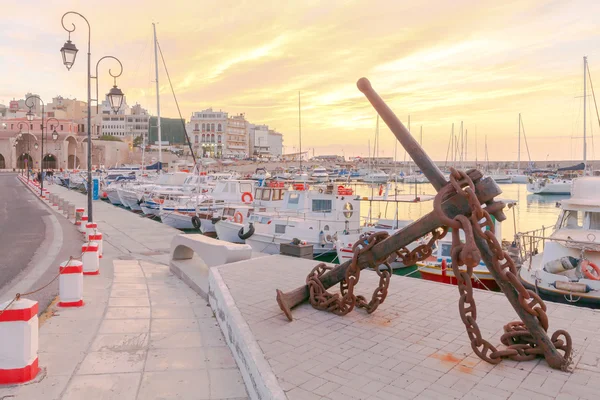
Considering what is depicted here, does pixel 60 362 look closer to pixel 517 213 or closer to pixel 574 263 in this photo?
pixel 574 263

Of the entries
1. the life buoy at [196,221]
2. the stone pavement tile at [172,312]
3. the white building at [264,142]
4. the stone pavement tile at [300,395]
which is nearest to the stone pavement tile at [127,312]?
the stone pavement tile at [172,312]

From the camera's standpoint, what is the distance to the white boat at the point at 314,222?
66.3 ft

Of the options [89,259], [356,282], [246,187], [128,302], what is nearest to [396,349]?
[356,282]

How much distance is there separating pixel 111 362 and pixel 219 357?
4.07 ft

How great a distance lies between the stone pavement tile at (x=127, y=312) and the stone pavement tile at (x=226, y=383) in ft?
8.10

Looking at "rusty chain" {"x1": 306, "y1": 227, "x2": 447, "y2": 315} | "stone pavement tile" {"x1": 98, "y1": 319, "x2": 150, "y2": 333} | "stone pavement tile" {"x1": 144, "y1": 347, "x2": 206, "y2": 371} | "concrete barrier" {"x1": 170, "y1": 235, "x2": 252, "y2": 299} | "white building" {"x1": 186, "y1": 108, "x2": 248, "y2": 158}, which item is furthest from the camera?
"white building" {"x1": 186, "y1": 108, "x2": 248, "y2": 158}

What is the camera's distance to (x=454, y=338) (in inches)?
216

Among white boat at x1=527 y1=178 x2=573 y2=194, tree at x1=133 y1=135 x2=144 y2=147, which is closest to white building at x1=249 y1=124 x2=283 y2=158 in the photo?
tree at x1=133 y1=135 x2=144 y2=147

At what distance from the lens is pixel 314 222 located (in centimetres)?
2048

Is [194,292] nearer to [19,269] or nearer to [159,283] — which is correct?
[159,283]

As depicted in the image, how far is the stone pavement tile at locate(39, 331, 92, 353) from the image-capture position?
570 cm

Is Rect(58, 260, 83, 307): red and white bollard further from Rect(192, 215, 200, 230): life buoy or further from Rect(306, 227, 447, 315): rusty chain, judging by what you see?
Rect(192, 215, 200, 230): life buoy

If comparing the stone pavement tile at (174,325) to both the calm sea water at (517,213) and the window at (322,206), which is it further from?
the calm sea water at (517,213)

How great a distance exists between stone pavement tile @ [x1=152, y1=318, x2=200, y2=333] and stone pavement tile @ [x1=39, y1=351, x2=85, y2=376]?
123 centimetres
